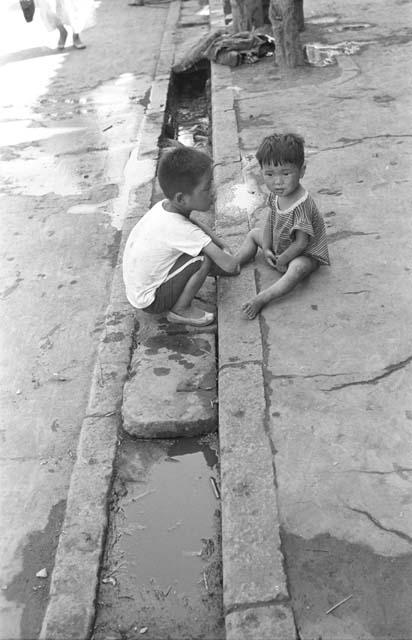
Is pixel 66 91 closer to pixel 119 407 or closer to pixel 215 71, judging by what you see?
pixel 215 71

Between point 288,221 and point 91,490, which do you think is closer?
point 91,490

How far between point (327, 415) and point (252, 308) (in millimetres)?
828

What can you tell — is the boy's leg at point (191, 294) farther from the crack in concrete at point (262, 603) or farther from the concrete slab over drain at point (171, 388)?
the crack in concrete at point (262, 603)

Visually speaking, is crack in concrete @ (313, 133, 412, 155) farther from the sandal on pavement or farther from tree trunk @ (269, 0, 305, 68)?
the sandal on pavement

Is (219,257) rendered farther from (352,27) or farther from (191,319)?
(352,27)

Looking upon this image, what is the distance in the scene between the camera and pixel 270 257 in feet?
12.5

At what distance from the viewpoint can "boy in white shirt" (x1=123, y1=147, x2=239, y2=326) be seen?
11.1ft

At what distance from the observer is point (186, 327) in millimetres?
3668

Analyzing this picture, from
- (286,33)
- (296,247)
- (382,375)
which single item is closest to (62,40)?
(286,33)

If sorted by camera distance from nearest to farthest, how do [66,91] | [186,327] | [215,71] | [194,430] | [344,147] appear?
1. [194,430]
2. [186,327]
3. [344,147]
4. [215,71]
5. [66,91]

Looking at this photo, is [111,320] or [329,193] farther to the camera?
[329,193]

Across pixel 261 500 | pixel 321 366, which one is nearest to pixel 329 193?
pixel 321 366

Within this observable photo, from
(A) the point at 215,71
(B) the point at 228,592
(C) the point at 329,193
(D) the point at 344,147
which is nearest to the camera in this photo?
(B) the point at 228,592

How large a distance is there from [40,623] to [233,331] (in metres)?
1.58
